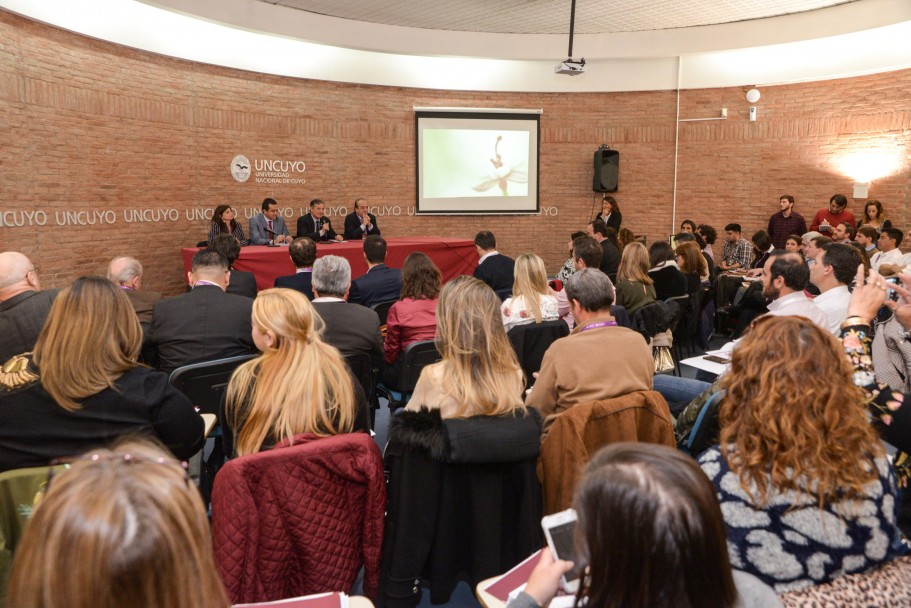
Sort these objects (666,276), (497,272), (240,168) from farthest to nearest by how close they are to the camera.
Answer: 1. (240,168)
2. (497,272)
3. (666,276)

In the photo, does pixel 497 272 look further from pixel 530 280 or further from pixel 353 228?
pixel 353 228

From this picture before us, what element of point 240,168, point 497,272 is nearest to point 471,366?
point 497,272

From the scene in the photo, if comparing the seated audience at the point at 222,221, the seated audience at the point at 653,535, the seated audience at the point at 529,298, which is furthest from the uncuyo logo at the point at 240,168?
the seated audience at the point at 653,535

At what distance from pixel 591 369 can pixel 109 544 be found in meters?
2.10

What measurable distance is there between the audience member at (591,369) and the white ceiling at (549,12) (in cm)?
805

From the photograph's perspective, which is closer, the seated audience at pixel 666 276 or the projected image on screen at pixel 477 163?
the seated audience at pixel 666 276

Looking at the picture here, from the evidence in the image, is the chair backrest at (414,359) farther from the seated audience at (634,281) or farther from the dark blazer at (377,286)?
the seated audience at (634,281)

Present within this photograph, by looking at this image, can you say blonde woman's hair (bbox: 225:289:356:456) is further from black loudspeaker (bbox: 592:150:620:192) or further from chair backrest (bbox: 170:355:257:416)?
black loudspeaker (bbox: 592:150:620:192)

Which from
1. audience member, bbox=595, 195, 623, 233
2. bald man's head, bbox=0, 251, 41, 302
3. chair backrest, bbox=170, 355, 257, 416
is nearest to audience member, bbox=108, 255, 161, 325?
bald man's head, bbox=0, 251, 41, 302

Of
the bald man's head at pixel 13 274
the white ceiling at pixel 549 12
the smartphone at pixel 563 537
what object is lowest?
the smartphone at pixel 563 537

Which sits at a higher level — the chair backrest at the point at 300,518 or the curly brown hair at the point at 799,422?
the curly brown hair at the point at 799,422

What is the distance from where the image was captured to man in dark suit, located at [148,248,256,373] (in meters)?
3.46

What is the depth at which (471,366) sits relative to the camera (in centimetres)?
236

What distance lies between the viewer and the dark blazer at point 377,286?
5.22 m
